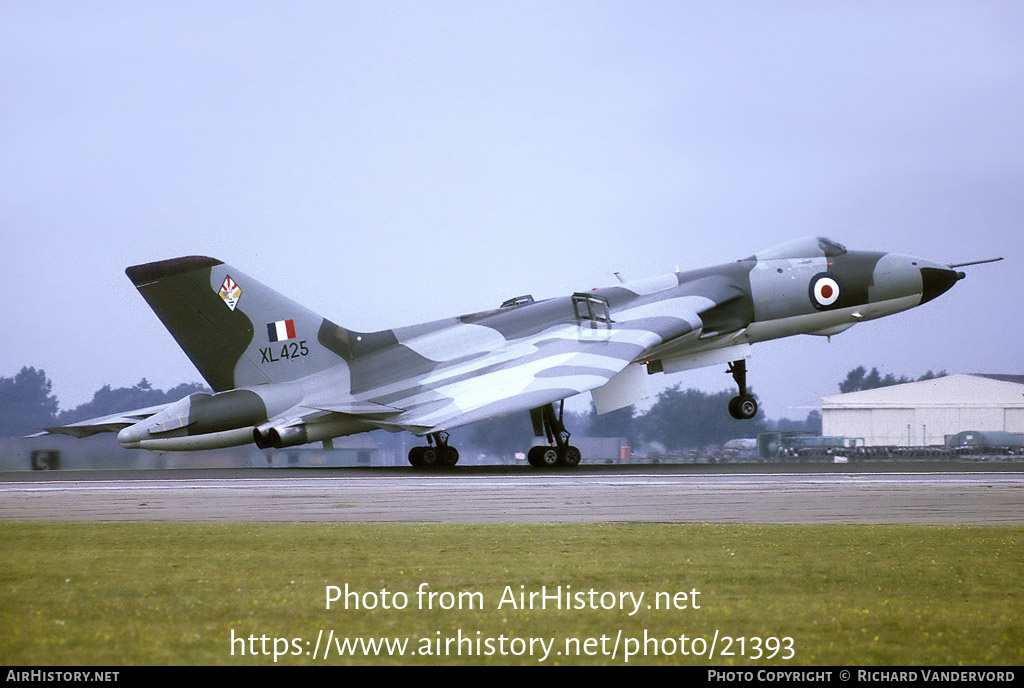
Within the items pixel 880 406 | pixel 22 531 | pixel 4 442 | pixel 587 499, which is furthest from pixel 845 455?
pixel 22 531

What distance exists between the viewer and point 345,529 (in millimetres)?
11180

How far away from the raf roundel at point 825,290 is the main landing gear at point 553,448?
746 centimetres

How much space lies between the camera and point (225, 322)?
84.2 feet

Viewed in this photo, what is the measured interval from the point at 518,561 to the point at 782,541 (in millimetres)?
2643

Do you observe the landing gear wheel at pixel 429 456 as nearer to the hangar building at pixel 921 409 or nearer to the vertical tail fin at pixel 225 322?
the vertical tail fin at pixel 225 322

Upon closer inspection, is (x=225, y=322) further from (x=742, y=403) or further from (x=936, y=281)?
(x=936, y=281)

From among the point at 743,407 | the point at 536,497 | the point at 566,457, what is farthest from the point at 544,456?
the point at 536,497

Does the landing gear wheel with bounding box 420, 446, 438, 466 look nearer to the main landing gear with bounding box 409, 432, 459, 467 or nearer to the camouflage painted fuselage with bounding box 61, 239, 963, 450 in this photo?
the main landing gear with bounding box 409, 432, 459, 467

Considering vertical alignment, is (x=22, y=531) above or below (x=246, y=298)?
below

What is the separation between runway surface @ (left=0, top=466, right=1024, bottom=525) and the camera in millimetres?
12781

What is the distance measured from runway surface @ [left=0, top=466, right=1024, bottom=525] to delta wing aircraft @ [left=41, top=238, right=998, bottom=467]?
2.00m

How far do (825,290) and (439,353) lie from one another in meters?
9.83

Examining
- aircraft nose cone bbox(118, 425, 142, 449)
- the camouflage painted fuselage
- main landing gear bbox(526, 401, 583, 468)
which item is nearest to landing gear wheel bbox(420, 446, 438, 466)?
the camouflage painted fuselage
